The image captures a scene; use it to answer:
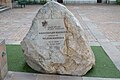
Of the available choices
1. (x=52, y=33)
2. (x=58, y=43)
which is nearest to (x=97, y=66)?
(x=58, y=43)

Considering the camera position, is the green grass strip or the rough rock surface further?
the green grass strip

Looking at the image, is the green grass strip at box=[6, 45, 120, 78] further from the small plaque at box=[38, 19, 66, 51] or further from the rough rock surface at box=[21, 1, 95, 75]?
the small plaque at box=[38, 19, 66, 51]

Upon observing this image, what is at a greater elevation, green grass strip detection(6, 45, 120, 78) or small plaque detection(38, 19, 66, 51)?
small plaque detection(38, 19, 66, 51)

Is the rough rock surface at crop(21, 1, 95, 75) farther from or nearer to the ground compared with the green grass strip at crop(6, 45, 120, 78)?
farther from the ground

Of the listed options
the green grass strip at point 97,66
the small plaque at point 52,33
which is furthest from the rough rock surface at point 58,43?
the green grass strip at point 97,66

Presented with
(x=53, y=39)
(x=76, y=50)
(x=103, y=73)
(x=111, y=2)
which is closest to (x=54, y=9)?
(x=53, y=39)

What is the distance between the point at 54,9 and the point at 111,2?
21432mm

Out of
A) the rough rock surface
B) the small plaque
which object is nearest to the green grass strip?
the rough rock surface

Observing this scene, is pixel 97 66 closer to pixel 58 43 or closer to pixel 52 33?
pixel 58 43

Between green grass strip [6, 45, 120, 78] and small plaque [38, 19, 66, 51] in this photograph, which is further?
green grass strip [6, 45, 120, 78]

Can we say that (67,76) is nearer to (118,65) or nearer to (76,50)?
(76,50)

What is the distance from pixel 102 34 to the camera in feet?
30.1

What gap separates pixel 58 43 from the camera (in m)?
4.87

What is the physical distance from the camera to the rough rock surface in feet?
15.9
